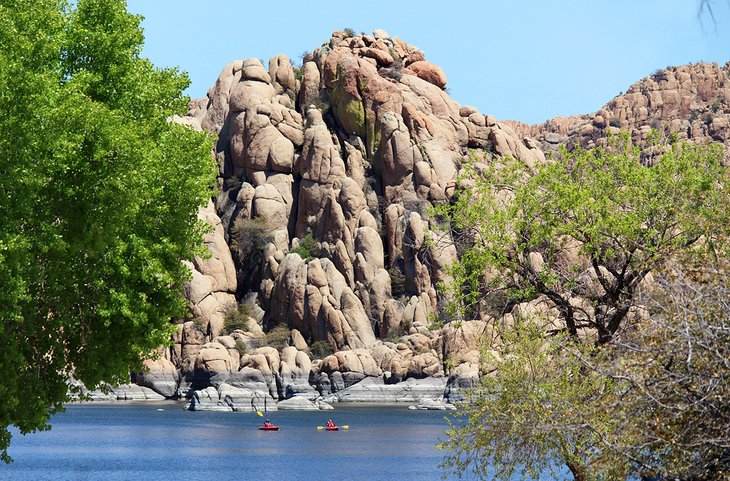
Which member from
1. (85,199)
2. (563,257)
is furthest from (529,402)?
(85,199)

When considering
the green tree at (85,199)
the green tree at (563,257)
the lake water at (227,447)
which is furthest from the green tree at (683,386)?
the lake water at (227,447)

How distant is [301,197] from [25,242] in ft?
398

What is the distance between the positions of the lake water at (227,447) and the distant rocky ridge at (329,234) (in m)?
4.72

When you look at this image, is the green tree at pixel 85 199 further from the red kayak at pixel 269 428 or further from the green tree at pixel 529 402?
the red kayak at pixel 269 428

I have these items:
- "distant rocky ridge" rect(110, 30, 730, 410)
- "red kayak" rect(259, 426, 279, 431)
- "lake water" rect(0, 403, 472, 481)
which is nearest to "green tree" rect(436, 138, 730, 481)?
"lake water" rect(0, 403, 472, 481)

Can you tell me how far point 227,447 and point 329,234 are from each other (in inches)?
2455

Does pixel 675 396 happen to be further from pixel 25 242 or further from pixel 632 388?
pixel 25 242

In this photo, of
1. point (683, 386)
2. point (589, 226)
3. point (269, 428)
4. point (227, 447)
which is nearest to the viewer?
point (683, 386)

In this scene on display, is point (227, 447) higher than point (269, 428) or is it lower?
lower

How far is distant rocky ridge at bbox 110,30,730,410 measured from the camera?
123 metres

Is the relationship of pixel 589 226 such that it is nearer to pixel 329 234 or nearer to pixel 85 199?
pixel 85 199

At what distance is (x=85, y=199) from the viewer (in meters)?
27.8

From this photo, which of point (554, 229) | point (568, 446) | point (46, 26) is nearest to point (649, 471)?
point (568, 446)

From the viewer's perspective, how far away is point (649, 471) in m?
16.3
